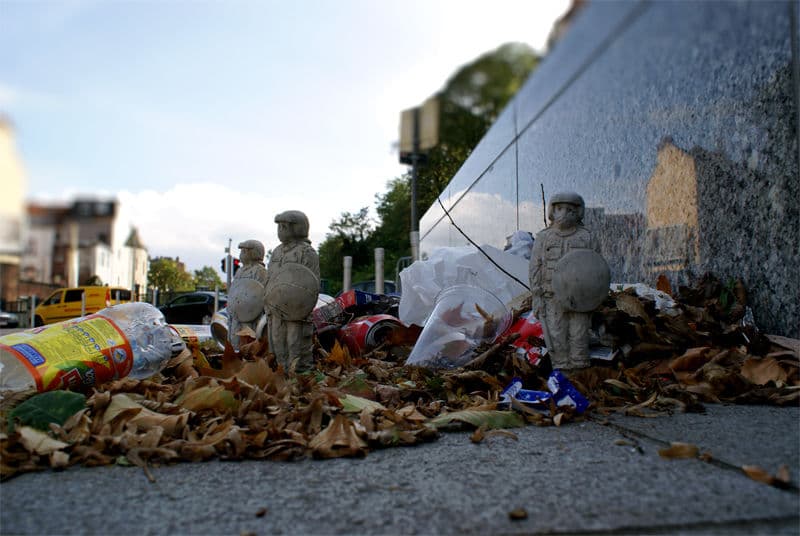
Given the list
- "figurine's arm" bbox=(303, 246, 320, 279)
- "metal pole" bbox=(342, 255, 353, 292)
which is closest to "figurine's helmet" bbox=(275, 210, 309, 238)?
"figurine's arm" bbox=(303, 246, 320, 279)

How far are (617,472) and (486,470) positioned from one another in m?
0.31

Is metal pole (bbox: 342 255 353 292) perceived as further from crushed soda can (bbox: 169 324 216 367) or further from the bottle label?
the bottle label

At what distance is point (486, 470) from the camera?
1488 millimetres

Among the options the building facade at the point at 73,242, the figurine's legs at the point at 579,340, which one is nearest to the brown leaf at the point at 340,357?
the figurine's legs at the point at 579,340

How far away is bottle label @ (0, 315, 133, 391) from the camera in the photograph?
2465mm

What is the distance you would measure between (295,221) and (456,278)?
175cm

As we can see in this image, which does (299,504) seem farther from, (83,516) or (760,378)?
(760,378)

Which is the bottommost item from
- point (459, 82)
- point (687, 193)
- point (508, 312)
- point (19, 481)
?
point (19, 481)

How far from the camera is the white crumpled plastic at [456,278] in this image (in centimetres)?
461

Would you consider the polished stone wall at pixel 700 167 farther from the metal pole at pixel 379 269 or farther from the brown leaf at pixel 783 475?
the metal pole at pixel 379 269

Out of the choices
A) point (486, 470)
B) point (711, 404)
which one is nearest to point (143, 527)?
point (486, 470)

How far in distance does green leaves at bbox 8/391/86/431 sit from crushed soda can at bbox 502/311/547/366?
1986 millimetres

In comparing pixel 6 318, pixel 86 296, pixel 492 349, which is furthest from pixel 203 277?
pixel 492 349

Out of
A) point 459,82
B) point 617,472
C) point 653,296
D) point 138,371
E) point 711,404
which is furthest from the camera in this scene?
point 653,296
